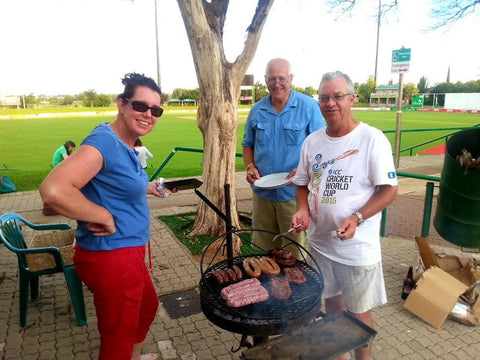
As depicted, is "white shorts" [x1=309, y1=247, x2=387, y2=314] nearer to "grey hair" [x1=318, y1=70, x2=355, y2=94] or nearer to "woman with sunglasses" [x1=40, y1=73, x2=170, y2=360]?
"grey hair" [x1=318, y1=70, x2=355, y2=94]

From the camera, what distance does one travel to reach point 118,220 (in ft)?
6.87

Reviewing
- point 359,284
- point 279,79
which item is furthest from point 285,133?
point 359,284

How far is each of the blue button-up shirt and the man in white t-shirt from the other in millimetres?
818

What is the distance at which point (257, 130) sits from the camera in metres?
3.60

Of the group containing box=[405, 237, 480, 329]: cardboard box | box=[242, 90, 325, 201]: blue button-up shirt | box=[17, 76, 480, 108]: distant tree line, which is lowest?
box=[405, 237, 480, 329]: cardboard box

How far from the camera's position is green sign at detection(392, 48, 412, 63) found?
6277 mm

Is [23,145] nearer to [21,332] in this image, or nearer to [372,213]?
[21,332]

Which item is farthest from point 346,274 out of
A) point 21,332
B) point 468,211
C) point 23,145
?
point 23,145

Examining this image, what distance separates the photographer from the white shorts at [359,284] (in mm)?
2443

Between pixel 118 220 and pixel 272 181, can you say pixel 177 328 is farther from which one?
pixel 118 220

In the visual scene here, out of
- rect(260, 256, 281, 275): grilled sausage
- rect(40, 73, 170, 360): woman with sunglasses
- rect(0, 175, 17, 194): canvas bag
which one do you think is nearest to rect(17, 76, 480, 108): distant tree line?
rect(0, 175, 17, 194): canvas bag

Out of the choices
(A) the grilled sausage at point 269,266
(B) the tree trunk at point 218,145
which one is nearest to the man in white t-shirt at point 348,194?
(A) the grilled sausage at point 269,266

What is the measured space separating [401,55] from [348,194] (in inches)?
201

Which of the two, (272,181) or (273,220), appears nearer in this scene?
(272,181)
